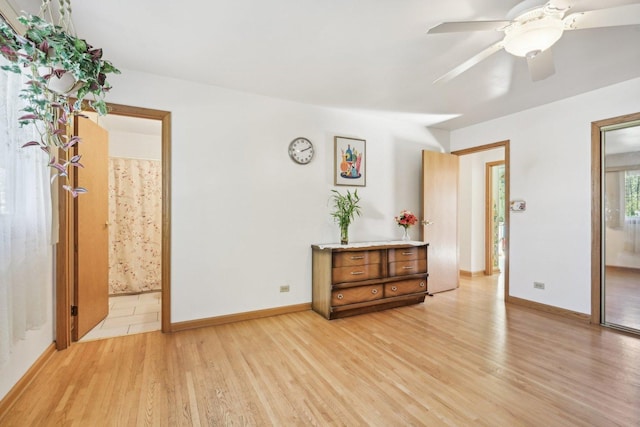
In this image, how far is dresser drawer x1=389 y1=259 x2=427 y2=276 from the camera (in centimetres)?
361

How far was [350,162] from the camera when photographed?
3.86 m

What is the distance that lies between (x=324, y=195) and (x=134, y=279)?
3.11 meters

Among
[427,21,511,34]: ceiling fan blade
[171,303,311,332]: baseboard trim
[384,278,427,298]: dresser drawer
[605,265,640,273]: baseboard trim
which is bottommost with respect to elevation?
[171,303,311,332]: baseboard trim

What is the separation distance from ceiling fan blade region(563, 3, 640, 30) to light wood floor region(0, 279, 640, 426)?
219 centimetres

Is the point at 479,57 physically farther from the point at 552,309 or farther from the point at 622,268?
the point at 552,309

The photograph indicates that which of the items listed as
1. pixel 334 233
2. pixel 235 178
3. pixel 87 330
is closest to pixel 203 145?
pixel 235 178

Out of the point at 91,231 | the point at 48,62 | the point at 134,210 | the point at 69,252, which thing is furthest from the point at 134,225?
the point at 48,62

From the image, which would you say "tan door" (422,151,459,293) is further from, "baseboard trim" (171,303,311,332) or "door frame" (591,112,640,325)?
"baseboard trim" (171,303,311,332)

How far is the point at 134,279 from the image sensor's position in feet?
14.1

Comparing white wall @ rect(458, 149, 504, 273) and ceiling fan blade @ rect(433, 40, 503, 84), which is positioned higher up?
ceiling fan blade @ rect(433, 40, 503, 84)

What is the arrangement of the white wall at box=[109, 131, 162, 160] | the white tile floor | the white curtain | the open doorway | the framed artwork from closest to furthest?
1. the white curtain
2. the white tile floor
3. the framed artwork
4. the open doorway
5. the white wall at box=[109, 131, 162, 160]

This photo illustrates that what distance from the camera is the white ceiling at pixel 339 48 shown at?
190 cm

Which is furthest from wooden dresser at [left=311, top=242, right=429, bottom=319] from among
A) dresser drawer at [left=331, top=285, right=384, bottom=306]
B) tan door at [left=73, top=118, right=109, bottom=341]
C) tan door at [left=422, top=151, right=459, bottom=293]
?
tan door at [left=73, top=118, right=109, bottom=341]

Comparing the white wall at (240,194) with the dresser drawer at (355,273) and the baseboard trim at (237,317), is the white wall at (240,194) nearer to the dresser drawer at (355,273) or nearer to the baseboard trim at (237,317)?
the baseboard trim at (237,317)
